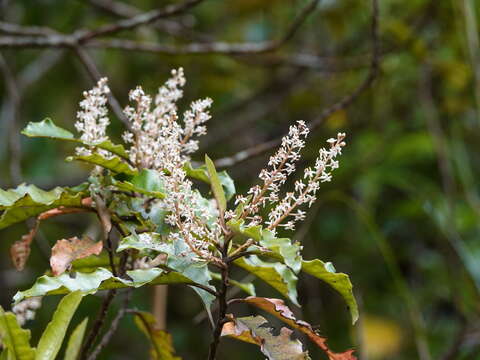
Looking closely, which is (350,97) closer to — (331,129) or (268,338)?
(268,338)

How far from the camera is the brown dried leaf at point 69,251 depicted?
800 millimetres

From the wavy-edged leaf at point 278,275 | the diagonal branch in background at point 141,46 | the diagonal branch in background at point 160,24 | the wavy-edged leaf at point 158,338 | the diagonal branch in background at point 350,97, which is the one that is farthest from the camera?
the diagonal branch in background at point 160,24

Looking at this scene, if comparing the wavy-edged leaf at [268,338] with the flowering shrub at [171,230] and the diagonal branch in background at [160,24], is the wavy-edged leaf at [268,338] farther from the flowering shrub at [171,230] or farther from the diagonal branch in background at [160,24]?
the diagonal branch in background at [160,24]

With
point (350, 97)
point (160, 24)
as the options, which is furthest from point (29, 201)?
point (160, 24)

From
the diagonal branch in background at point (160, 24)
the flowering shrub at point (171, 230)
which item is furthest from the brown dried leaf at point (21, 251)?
the diagonal branch in background at point (160, 24)

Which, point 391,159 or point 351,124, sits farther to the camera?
point 351,124

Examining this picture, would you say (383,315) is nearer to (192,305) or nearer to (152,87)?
(192,305)

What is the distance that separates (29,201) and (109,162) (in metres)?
0.11

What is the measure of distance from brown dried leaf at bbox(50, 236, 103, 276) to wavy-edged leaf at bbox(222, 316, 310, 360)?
0.72 ft

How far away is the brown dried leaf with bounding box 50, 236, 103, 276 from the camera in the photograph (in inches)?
31.5

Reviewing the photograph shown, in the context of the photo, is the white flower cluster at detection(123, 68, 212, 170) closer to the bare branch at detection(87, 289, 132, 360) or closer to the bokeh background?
the bare branch at detection(87, 289, 132, 360)

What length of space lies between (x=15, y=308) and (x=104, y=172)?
0.84 ft

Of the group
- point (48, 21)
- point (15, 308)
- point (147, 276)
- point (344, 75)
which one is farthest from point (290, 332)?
point (48, 21)

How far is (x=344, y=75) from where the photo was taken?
2.64 metres
